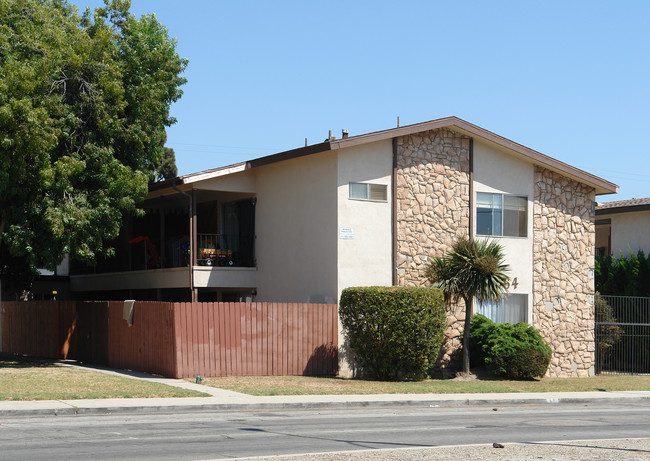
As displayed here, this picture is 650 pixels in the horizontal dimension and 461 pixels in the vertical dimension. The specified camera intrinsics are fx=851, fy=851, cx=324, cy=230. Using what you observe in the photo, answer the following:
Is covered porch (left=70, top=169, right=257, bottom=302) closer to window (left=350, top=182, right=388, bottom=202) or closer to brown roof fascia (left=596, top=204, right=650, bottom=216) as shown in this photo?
window (left=350, top=182, right=388, bottom=202)

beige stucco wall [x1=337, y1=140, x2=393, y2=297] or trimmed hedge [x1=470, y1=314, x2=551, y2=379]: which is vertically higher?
beige stucco wall [x1=337, y1=140, x2=393, y2=297]

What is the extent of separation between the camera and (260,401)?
18344mm

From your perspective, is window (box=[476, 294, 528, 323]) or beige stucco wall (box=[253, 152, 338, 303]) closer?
beige stucco wall (box=[253, 152, 338, 303])

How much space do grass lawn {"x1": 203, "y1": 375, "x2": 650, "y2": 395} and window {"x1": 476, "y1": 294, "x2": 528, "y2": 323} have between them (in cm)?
253

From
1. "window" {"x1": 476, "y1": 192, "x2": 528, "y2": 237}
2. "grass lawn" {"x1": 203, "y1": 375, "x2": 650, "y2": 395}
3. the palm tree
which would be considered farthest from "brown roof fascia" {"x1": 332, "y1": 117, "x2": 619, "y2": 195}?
"grass lawn" {"x1": 203, "y1": 375, "x2": 650, "y2": 395}

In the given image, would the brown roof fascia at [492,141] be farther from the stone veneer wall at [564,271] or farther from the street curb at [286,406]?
the street curb at [286,406]

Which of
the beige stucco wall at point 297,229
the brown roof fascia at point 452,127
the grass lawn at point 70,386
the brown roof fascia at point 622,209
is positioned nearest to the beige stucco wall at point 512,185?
the brown roof fascia at point 452,127

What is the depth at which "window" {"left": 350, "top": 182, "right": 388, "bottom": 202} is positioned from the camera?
2547 centimetres

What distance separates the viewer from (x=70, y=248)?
2359cm

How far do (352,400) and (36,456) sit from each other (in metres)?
9.44

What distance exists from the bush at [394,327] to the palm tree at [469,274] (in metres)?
1.16

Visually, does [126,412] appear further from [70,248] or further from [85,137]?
[85,137]

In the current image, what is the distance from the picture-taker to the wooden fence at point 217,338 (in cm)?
2280

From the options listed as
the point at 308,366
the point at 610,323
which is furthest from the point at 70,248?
the point at 610,323
